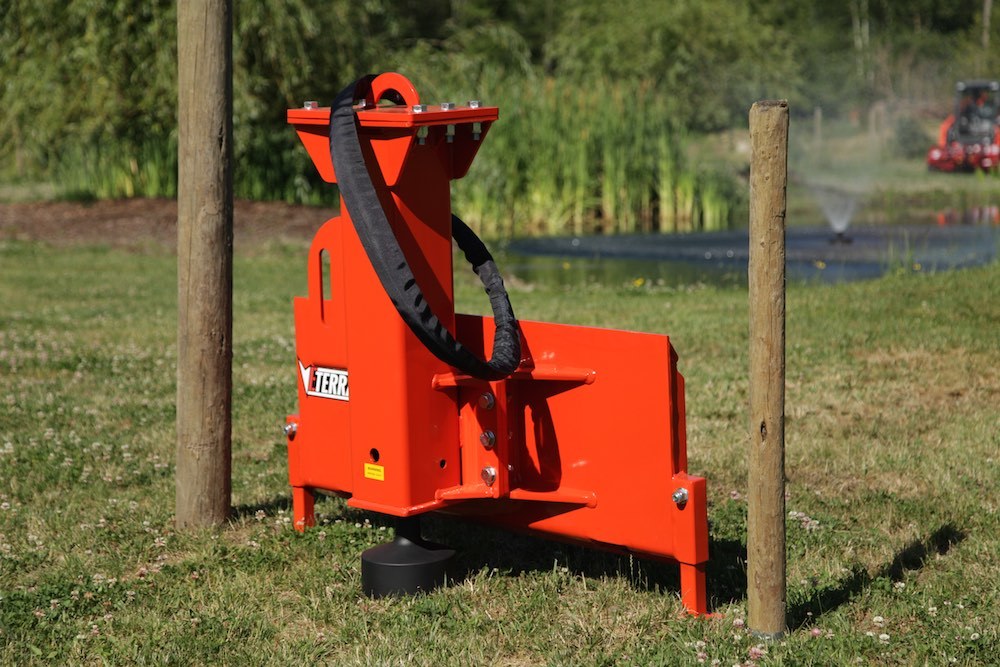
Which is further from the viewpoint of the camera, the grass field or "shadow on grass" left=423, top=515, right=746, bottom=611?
"shadow on grass" left=423, top=515, right=746, bottom=611

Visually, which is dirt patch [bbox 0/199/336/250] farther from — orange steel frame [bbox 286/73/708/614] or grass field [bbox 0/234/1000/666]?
orange steel frame [bbox 286/73/708/614]

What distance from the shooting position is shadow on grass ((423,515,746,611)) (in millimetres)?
5191

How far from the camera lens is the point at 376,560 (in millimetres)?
5105

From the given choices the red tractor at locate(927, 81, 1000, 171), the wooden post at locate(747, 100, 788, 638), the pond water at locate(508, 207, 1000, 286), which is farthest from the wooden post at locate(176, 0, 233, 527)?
the red tractor at locate(927, 81, 1000, 171)

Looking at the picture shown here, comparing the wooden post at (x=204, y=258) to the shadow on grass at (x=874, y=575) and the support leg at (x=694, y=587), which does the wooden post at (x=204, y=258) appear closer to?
the support leg at (x=694, y=587)

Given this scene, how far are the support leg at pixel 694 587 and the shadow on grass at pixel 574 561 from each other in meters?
0.17

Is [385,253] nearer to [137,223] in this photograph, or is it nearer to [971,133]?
[137,223]

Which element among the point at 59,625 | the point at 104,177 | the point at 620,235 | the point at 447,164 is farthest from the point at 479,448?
the point at 104,177

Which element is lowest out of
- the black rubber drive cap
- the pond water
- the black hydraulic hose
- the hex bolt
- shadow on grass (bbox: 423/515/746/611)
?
shadow on grass (bbox: 423/515/746/611)

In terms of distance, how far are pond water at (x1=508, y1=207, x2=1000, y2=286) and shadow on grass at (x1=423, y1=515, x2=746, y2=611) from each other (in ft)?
26.0

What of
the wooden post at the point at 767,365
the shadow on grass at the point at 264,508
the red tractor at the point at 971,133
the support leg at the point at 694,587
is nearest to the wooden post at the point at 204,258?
the shadow on grass at the point at 264,508

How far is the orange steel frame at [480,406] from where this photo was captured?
4.74m

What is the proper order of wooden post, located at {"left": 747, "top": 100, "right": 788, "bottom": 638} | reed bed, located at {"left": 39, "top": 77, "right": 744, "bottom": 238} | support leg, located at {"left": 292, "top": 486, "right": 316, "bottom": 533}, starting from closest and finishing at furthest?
1. wooden post, located at {"left": 747, "top": 100, "right": 788, "bottom": 638}
2. support leg, located at {"left": 292, "top": 486, "right": 316, "bottom": 533}
3. reed bed, located at {"left": 39, "top": 77, "right": 744, "bottom": 238}

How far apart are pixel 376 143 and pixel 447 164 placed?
12.4 inches
